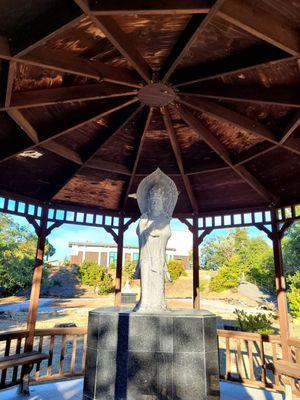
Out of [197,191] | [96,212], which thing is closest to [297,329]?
[197,191]

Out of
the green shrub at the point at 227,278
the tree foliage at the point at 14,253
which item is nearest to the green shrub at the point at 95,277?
the tree foliage at the point at 14,253

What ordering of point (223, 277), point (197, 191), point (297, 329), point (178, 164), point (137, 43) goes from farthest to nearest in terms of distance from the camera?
point (223, 277) < point (297, 329) < point (197, 191) < point (178, 164) < point (137, 43)

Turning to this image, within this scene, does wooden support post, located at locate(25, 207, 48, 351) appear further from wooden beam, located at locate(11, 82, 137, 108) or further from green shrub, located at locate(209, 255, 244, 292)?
green shrub, located at locate(209, 255, 244, 292)

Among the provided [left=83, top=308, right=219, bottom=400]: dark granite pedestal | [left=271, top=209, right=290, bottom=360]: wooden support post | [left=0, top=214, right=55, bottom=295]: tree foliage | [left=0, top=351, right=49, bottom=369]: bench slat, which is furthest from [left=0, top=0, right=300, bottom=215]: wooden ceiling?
[left=0, top=214, right=55, bottom=295]: tree foliage

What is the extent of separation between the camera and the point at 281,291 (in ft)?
22.6

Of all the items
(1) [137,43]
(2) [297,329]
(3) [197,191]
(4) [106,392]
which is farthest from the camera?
(2) [297,329]

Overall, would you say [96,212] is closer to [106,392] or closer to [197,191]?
[197,191]

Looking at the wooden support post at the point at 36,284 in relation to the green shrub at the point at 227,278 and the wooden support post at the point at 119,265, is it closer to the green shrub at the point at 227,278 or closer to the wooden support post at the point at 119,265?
the wooden support post at the point at 119,265

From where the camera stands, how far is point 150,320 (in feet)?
13.8

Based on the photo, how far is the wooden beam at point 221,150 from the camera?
17.2 ft

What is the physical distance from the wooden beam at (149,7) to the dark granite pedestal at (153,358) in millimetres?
3517

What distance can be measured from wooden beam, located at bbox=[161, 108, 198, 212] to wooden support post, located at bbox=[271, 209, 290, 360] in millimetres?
1947

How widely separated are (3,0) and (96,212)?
19.6ft

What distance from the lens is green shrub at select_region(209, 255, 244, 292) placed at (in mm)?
27781
